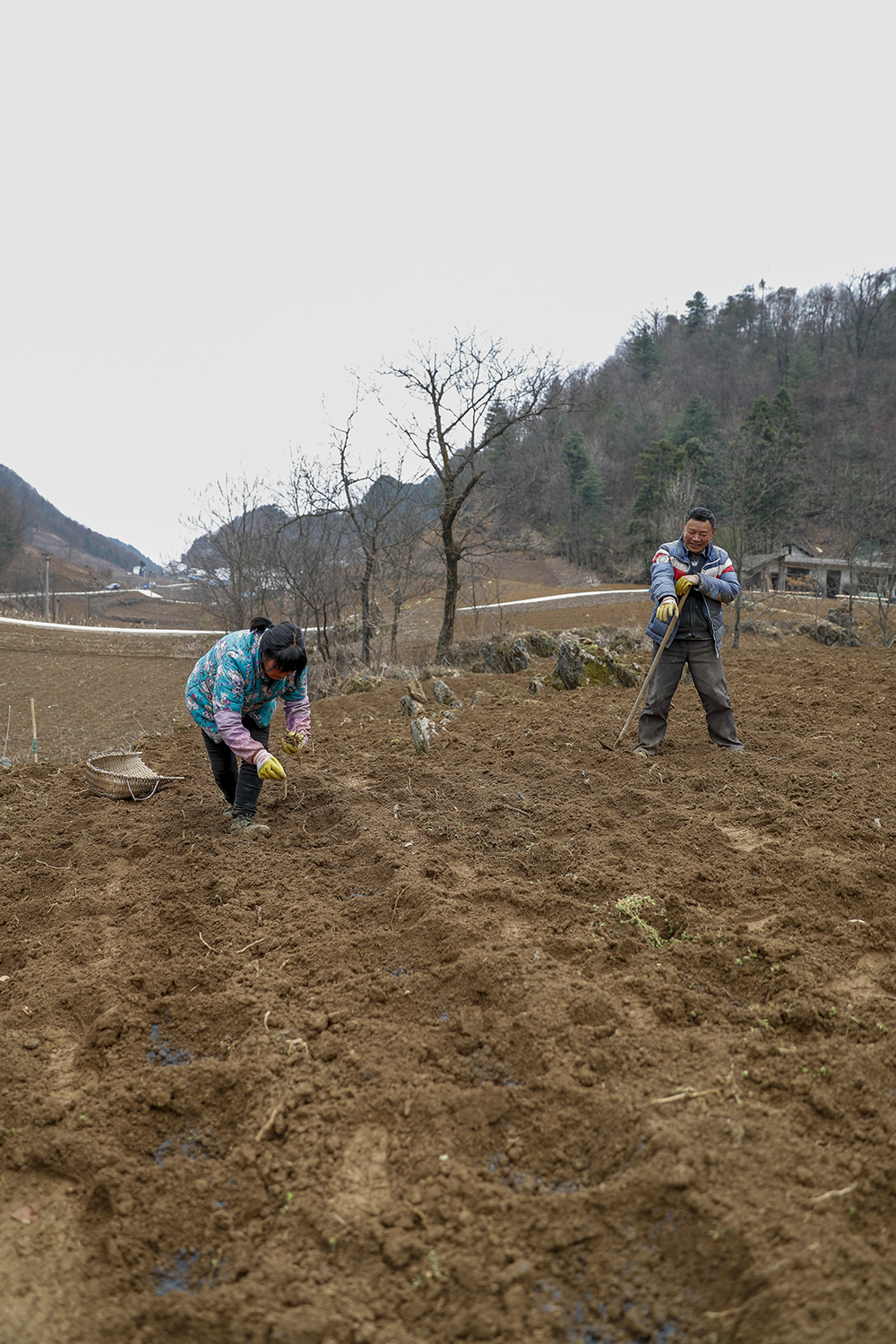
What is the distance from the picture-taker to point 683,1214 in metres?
1.94

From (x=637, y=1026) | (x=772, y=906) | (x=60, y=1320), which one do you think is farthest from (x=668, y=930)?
(x=60, y=1320)

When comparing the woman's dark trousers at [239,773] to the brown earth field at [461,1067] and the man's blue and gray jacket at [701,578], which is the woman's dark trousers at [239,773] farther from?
the man's blue and gray jacket at [701,578]

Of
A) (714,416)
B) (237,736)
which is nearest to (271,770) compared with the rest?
Answer: (237,736)

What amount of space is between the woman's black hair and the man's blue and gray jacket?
2.59 m

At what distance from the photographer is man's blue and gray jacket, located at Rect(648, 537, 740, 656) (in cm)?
548

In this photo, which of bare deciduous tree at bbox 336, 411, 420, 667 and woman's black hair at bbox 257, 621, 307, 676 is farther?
bare deciduous tree at bbox 336, 411, 420, 667

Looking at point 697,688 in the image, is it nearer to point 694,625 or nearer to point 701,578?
point 694,625

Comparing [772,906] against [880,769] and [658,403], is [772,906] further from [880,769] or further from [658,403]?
[658,403]

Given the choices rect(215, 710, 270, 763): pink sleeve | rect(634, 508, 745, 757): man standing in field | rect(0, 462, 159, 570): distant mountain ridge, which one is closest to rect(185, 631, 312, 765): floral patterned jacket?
rect(215, 710, 270, 763): pink sleeve

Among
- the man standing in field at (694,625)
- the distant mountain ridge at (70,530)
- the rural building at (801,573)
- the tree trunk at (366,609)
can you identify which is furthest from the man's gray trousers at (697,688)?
the distant mountain ridge at (70,530)

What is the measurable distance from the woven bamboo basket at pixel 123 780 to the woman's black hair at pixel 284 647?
2.01 metres

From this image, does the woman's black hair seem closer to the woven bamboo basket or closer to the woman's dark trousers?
the woman's dark trousers

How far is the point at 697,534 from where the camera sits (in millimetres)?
5574

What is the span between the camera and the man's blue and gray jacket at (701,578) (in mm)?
5484
